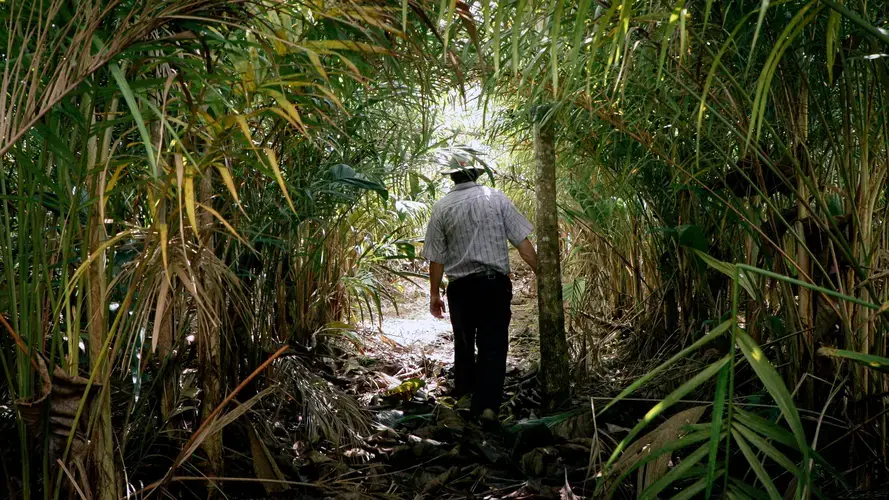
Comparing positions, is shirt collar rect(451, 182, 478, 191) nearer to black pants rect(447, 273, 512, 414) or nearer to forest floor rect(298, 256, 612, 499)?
black pants rect(447, 273, 512, 414)

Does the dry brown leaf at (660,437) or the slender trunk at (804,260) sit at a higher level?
the slender trunk at (804,260)

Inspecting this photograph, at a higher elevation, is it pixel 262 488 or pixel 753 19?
pixel 753 19

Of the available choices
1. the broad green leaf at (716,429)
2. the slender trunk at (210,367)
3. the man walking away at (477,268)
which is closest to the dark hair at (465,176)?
the man walking away at (477,268)

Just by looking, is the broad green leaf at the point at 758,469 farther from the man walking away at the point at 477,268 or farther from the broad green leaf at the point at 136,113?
the man walking away at the point at 477,268

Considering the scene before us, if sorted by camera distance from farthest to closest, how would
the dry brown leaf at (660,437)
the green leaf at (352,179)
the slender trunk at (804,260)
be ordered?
the green leaf at (352,179)
the slender trunk at (804,260)
the dry brown leaf at (660,437)

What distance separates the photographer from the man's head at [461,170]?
3131 mm

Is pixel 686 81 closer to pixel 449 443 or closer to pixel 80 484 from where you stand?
pixel 449 443

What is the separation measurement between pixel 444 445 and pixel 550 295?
88 centimetres

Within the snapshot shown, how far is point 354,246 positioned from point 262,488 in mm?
2131

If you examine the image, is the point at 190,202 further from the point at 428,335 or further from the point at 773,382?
the point at 428,335

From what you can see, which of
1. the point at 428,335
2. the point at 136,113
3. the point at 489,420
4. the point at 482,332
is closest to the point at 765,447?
the point at 136,113

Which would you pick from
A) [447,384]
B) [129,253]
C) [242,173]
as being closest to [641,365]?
[447,384]

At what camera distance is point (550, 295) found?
2951mm

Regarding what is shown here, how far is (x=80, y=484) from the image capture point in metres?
1.21
